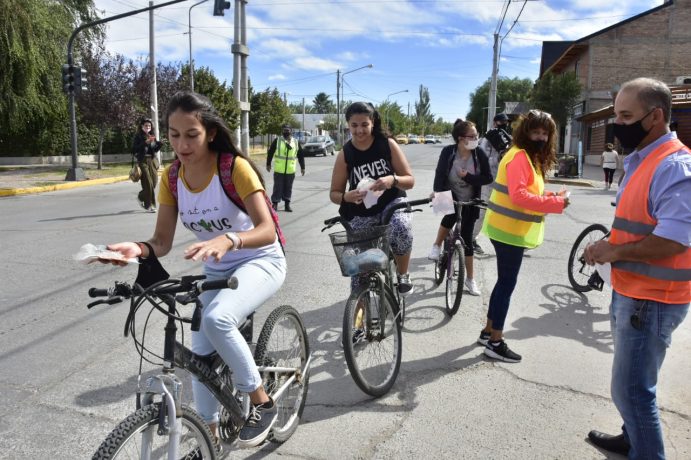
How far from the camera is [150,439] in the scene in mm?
2020

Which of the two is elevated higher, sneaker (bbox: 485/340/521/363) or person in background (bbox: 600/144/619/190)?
person in background (bbox: 600/144/619/190)

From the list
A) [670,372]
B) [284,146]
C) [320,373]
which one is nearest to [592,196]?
[284,146]

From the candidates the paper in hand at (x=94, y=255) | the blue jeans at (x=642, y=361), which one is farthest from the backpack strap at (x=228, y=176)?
the blue jeans at (x=642, y=361)

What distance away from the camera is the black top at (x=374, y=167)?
433 cm

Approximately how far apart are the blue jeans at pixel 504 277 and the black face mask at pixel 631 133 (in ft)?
5.39

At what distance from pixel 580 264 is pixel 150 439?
5427 mm

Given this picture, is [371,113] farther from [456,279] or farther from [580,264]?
[580,264]

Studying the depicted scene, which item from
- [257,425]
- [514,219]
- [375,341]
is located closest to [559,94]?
[514,219]

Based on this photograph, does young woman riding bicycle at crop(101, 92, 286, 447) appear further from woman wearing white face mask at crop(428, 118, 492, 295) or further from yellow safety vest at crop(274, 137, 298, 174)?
yellow safety vest at crop(274, 137, 298, 174)

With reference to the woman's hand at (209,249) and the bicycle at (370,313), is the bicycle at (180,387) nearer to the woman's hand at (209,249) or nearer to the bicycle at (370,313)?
the woman's hand at (209,249)

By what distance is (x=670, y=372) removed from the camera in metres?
4.09

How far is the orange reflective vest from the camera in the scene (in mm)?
2395

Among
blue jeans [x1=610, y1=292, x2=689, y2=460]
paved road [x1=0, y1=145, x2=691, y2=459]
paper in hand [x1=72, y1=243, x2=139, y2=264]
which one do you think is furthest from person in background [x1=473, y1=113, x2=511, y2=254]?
paper in hand [x1=72, y1=243, x2=139, y2=264]

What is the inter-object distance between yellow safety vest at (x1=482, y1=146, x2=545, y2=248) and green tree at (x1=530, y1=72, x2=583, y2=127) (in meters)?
29.3
